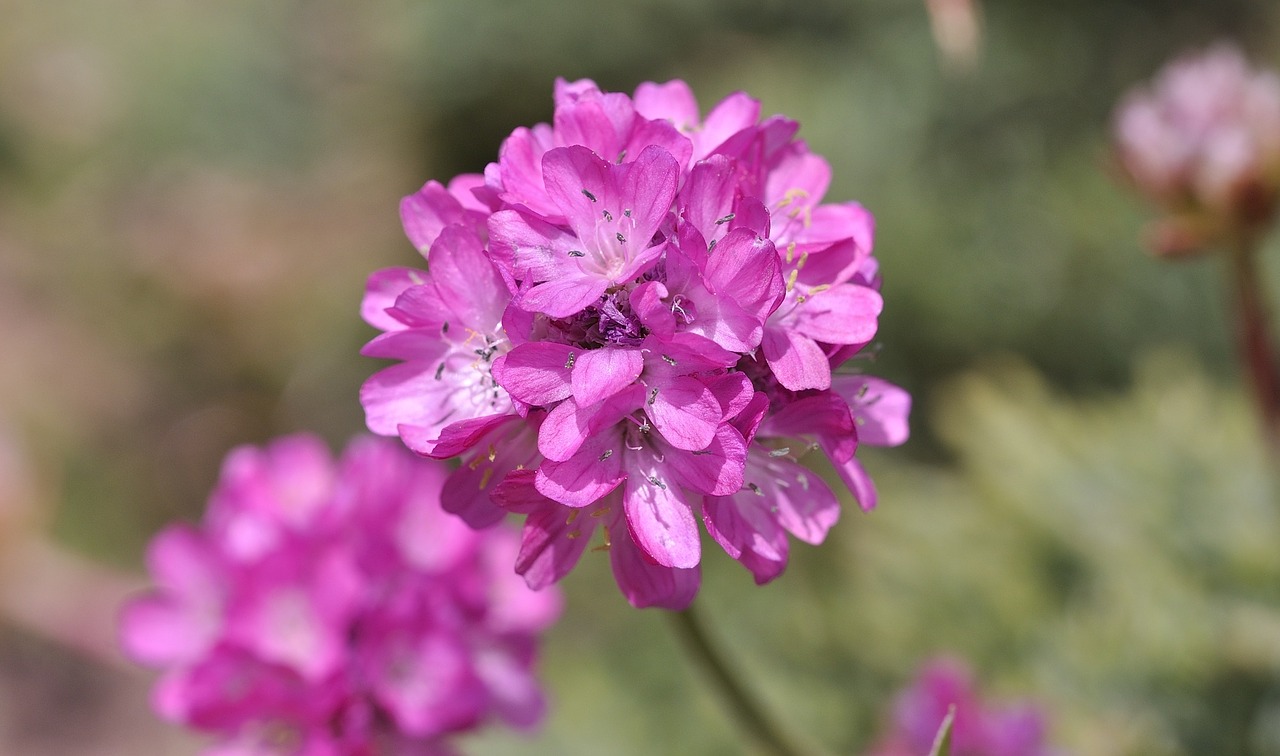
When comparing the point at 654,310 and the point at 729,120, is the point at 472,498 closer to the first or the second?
the point at 654,310

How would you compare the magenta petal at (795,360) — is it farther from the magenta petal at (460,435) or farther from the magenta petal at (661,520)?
the magenta petal at (460,435)

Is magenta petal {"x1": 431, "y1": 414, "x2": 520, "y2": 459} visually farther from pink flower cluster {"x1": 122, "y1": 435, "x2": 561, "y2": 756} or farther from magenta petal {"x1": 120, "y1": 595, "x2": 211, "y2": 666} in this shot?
magenta petal {"x1": 120, "y1": 595, "x2": 211, "y2": 666}

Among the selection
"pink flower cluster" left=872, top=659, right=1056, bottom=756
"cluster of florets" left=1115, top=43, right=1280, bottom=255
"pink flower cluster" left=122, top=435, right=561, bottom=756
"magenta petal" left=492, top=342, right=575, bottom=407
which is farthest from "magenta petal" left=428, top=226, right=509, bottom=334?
"cluster of florets" left=1115, top=43, right=1280, bottom=255

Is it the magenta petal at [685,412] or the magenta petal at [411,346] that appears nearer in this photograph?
the magenta petal at [685,412]

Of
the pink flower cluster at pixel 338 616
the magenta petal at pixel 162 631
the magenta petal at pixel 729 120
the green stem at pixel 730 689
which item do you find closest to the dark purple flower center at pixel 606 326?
the magenta petal at pixel 729 120

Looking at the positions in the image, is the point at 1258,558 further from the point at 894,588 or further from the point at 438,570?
the point at 438,570

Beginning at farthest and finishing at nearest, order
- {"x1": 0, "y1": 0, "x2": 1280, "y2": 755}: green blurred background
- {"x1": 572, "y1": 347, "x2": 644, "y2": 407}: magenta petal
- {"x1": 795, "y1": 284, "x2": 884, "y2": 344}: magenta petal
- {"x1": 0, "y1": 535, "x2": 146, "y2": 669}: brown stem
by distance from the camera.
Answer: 1. {"x1": 0, "y1": 535, "x2": 146, "y2": 669}: brown stem
2. {"x1": 0, "y1": 0, "x2": 1280, "y2": 755}: green blurred background
3. {"x1": 795, "y1": 284, "x2": 884, "y2": 344}: magenta petal
4. {"x1": 572, "y1": 347, "x2": 644, "y2": 407}: magenta petal
